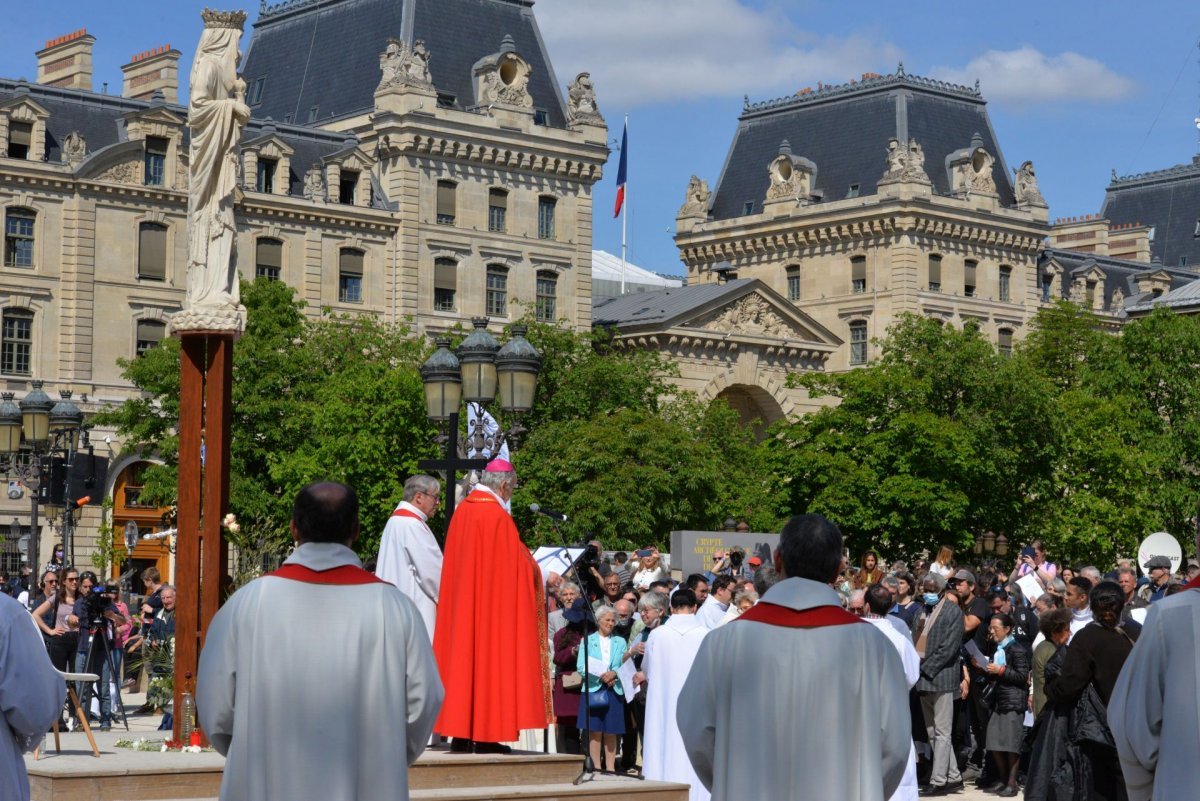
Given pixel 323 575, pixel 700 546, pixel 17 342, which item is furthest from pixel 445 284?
pixel 323 575

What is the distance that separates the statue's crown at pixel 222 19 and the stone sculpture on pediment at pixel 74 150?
40163 millimetres

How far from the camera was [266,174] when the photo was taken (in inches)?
2344

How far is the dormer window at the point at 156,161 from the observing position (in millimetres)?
56344

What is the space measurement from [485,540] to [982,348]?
44.2m

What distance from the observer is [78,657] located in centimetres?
2211

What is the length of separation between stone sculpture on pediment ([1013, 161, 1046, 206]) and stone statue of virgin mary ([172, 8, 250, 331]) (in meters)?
66.3

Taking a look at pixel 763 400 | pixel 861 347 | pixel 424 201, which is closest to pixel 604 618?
pixel 424 201

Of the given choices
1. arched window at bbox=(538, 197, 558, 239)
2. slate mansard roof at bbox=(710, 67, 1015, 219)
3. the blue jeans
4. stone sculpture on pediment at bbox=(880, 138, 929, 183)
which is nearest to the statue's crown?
the blue jeans

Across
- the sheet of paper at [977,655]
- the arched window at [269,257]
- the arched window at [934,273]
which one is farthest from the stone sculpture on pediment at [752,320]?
the sheet of paper at [977,655]

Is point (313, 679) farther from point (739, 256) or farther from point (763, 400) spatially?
point (739, 256)

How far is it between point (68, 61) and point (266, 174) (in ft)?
24.9

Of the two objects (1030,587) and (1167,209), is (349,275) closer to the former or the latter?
(1030,587)

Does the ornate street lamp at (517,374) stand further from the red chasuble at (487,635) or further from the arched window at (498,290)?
the arched window at (498,290)

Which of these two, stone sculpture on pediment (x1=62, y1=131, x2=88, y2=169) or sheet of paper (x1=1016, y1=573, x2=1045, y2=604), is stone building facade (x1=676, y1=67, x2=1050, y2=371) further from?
sheet of paper (x1=1016, y1=573, x2=1045, y2=604)
